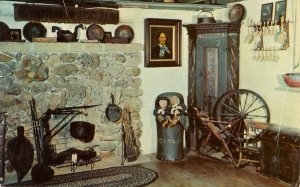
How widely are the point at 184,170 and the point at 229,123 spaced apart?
3.29ft

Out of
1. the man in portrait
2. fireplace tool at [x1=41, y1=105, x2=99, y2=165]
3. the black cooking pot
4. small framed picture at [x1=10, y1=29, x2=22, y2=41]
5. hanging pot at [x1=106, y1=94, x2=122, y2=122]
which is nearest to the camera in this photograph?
small framed picture at [x1=10, y1=29, x2=22, y2=41]

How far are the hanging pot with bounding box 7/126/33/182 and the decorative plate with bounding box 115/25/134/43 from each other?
209 cm

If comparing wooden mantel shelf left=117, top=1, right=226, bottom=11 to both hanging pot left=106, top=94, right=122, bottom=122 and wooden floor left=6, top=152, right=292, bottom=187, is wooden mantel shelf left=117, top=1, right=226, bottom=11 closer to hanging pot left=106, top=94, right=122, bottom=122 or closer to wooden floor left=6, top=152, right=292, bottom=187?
hanging pot left=106, top=94, right=122, bottom=122

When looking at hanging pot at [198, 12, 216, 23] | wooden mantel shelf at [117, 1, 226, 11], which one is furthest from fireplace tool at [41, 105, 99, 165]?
hanging pot at [198, 12, 216, 23]

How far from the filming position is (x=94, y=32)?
19.0 ft

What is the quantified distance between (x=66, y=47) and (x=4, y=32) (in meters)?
0.87

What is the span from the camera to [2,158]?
4941 mm

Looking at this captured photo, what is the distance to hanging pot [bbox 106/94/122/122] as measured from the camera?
5969 millimetres

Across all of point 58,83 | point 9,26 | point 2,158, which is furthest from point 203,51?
point 2,158

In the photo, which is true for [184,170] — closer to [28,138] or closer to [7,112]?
[28,138]

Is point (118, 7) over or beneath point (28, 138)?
over

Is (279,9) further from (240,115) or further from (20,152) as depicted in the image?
(20,152)

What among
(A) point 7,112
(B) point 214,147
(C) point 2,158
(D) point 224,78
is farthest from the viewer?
(B) point 214,147

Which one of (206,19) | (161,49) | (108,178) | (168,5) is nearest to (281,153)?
(108,178)
